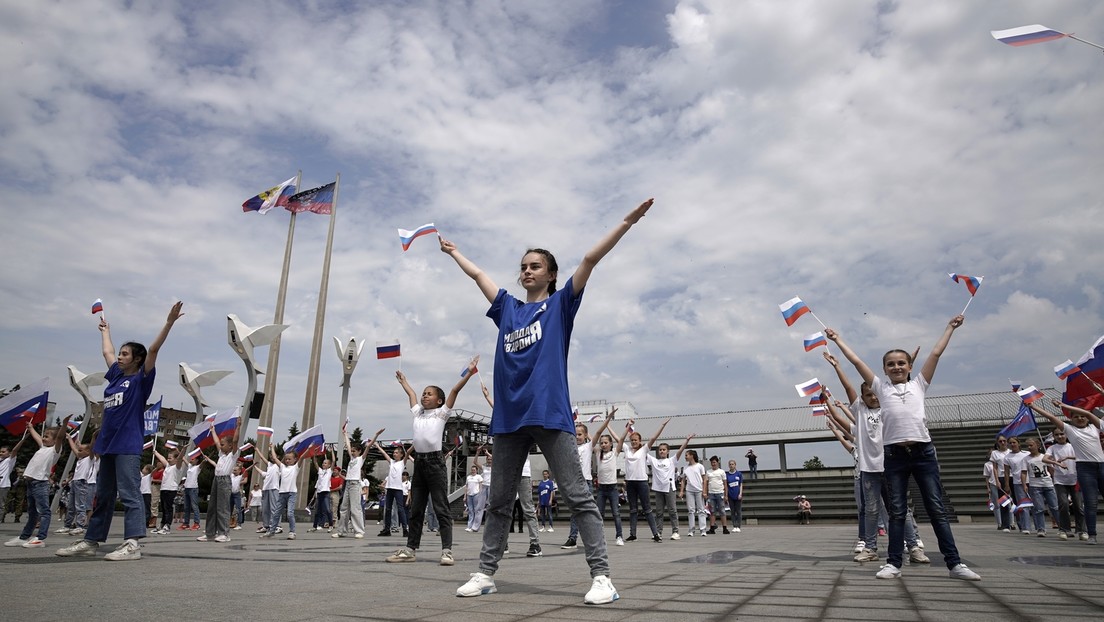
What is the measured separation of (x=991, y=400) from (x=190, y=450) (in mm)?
35493

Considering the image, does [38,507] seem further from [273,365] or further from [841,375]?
[273,365]

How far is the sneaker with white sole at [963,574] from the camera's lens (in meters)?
4.83

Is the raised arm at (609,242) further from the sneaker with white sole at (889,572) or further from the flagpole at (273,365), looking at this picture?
the flagpole at (273,365)

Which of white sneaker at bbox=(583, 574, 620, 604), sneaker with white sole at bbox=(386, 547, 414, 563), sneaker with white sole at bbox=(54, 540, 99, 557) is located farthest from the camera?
sneaker with white sole at bbox=(386, 547, 414, 563)

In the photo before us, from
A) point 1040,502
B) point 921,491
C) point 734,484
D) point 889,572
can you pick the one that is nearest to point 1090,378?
point 1040,502

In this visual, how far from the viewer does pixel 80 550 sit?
20.0ft

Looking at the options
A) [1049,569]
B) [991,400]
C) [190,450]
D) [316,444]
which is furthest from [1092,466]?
[991,400]

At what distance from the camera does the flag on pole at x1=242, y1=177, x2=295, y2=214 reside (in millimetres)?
26516

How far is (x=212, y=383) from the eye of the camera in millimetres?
17984

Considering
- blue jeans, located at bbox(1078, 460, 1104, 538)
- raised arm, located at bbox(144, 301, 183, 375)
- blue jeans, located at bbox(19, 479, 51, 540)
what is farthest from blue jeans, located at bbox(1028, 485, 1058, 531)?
blue jeans, located at bbox(19, 479, 51, 540)

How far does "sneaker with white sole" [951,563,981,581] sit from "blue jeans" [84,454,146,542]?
22.3ft

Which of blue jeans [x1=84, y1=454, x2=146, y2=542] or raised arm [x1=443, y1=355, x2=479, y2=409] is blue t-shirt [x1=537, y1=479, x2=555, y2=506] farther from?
blue jeans [x1=84, y1=454, x2=146, y2=542]

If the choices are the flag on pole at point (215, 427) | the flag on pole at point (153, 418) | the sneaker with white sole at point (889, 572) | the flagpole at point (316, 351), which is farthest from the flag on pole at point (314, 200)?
the sneaker with white sole at point (889, 572)

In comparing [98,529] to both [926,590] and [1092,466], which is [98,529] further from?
[1092,466]
